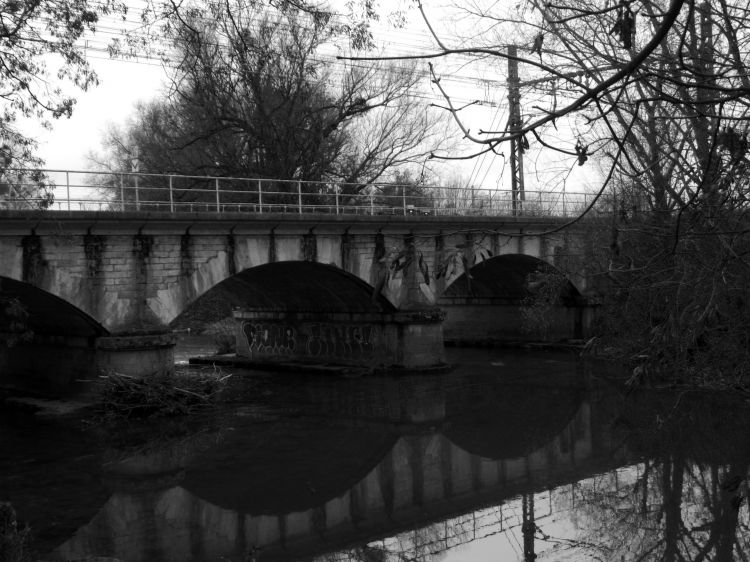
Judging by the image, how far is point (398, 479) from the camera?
11.8 m

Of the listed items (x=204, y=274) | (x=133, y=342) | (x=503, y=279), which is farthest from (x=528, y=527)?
(x=503, y=279)

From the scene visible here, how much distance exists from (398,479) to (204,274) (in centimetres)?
819

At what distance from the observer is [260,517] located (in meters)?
10.2

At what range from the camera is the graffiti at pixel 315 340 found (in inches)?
910

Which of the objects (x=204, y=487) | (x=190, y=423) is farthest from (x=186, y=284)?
(x=204, y=487)

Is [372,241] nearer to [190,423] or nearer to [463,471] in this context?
[190,423]

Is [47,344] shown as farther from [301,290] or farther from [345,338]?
[345,338]

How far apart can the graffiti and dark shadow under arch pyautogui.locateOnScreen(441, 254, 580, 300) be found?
474cm

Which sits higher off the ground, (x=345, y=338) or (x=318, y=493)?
(x=345, y=338)

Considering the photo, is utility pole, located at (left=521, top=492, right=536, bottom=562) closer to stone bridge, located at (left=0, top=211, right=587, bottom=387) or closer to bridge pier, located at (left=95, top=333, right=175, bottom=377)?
stone bridge, located at (left=0, top=211, right=587, bottom=387)

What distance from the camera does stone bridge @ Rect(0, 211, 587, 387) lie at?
16266 mm

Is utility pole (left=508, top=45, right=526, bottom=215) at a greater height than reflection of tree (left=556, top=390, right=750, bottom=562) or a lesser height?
greater

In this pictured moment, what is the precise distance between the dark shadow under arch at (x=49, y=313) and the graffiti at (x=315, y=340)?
7.54 metres

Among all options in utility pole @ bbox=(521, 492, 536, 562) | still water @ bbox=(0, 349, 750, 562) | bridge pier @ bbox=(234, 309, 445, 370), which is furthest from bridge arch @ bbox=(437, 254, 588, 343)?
utility pole @ bbox=(521, 492, 536, 562)
